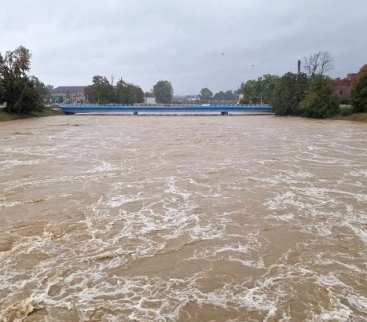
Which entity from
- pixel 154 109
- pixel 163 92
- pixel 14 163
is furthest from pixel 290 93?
pixel 163 92

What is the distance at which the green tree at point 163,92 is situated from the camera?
7047 inches

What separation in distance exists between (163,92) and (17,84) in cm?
12075

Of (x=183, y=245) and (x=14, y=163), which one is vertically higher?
(x=14, y=163)

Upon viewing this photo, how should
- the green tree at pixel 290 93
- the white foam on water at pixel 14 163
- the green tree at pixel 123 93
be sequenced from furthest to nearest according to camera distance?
the green tree at pixel 123 93, the green tree at pixel 290 93, the white foam on water at pixel 14 163

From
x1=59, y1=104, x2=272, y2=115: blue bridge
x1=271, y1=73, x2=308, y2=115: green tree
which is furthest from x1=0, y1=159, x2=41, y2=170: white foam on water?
x1=59, y1=104, x2=272, y2=115: blue bridge

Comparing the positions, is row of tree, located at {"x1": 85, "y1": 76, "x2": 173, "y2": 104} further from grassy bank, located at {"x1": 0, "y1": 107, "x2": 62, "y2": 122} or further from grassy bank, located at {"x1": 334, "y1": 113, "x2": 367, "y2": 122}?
grassy bank, located at {"x1": 334, "y1": 113, "x2": 367, "y2": 122}

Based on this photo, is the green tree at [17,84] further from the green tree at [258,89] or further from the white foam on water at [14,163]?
the green tree at [258,89]

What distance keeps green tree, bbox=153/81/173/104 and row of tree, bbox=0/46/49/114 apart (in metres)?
117

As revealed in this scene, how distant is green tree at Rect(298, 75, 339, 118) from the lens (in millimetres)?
57812

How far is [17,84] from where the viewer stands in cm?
6072

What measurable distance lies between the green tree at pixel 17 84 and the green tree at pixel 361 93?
165 feet

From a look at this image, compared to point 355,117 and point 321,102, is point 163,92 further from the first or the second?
point 355,117

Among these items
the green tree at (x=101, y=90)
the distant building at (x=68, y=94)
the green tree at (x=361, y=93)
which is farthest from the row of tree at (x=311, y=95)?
the distant building at (x=68, y=94)

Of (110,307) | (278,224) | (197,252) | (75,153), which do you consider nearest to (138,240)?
(197,252)
